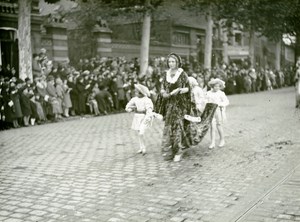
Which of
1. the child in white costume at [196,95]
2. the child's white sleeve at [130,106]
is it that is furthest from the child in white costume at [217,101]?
the child's white sleeve at [130,106]

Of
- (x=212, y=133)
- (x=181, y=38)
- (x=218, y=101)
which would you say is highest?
(x=181, y=38)

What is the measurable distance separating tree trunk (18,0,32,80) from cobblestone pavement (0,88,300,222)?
5701 mm

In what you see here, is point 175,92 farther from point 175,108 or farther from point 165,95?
point 175,108

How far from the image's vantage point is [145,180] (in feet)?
23.4

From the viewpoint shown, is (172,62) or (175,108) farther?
(175,108)

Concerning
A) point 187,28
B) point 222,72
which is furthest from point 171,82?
point 187,28

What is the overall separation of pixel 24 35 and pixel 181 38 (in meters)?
21.5

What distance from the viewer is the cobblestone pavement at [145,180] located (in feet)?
18.2

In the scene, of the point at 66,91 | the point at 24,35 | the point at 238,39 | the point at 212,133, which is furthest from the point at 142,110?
the point at 238,39

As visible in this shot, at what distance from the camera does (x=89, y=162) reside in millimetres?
8680

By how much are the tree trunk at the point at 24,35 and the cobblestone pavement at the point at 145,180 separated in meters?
5.70

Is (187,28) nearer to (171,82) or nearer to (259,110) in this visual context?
(259,110)

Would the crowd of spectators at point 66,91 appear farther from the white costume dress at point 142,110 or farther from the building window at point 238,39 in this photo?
the building window at point 238,39

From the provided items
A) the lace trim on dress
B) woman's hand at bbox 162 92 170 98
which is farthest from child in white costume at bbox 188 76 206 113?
woman's hand at bbox 162 92 170 98
